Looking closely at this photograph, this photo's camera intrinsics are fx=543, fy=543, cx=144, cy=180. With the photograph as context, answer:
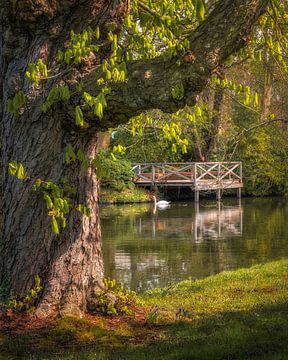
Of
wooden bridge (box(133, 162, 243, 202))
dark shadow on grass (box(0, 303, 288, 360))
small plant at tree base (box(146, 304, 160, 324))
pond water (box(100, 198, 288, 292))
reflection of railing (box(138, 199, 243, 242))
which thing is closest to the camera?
dark shadow on grass (box(0, 303, 288, 360))

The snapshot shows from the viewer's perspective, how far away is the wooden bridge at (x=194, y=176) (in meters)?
29.4

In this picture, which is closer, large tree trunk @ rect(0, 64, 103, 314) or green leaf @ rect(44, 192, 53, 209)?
green leaf @ rect(44, 192, 53, 209)

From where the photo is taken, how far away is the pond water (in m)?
12.1

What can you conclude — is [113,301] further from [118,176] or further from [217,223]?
[118,176]

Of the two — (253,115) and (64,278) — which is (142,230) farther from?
(253,115)

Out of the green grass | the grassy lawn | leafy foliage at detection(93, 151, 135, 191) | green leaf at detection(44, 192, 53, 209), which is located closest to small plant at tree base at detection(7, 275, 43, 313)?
the grassy lawn

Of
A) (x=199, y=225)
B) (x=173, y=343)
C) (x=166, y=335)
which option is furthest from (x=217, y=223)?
(x=173, y=343)

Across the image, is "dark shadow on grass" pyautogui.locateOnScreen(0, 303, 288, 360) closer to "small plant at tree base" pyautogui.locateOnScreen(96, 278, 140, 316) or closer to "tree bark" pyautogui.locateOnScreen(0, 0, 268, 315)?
"small plant at tree base" pyautogui.locateOnScreen(96, 278, 140, 316)

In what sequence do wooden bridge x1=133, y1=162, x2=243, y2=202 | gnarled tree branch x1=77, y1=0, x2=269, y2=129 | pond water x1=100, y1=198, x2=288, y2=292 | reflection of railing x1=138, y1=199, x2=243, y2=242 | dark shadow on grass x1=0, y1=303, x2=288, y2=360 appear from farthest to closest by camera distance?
wooden bridge x1=133, y1=162, x2=243, y2=202 → reflection of railing x1=138, y1=199, x2=243, y2=242 → pond water x1=100, y1=198, x2=288, y2=292 → gnarled tree branch x1=77, y1=0, x2=269, y2=129 → dark shadow on grass x1=0, y1=303, x2=288, y2=360

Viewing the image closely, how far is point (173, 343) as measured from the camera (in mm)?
4953

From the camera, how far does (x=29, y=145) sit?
549cm

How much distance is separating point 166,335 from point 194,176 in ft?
78.8

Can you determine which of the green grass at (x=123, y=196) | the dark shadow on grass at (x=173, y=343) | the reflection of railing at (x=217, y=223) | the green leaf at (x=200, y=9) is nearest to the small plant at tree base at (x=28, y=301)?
the dark shadow on grass at (x=173, y=343)

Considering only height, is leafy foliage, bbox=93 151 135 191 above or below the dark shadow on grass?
above
